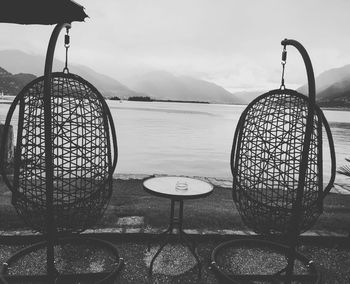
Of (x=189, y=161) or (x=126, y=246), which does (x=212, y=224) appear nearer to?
(x=126, y=246)

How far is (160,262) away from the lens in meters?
3.19

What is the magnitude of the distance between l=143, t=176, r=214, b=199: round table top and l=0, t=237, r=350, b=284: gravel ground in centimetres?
70

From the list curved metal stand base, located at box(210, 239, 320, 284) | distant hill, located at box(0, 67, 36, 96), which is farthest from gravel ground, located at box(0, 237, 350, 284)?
distant hill, located at box(0, 67, 36, 96)

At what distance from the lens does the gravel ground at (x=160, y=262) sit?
297 centimetres

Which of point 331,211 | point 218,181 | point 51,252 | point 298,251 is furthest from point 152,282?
point 218,181

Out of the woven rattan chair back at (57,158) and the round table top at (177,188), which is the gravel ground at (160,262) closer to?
the woven rattan chair back at (57,158)

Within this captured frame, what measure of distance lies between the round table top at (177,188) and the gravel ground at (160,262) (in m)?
0.70

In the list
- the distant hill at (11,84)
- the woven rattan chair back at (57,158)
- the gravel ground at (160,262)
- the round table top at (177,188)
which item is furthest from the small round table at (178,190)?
the distant hill at (11,84)

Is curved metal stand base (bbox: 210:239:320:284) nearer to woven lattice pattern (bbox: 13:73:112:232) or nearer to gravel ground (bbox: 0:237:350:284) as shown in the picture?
gravel ground (bbox: 0:237:350:284)

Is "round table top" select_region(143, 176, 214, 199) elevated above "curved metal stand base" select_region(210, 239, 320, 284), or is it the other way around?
"round table top" select_region(143, 176, 214, 199)

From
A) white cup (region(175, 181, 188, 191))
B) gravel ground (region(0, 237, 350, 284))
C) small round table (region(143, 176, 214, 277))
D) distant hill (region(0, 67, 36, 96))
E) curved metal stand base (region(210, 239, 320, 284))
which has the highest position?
distant hill (region(0, 67, 36, 96))

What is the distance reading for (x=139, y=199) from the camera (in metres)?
4.98

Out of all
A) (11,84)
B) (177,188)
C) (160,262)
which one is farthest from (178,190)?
(11,84)

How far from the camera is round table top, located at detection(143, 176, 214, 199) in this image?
294 cm
